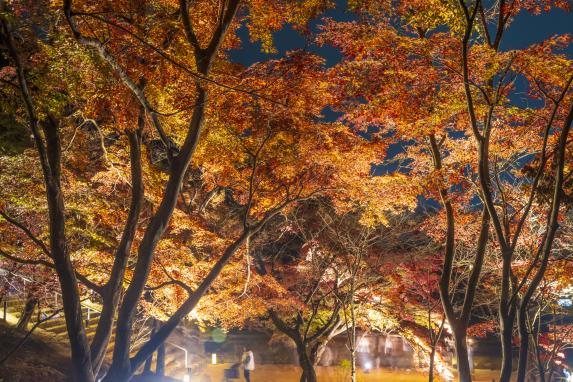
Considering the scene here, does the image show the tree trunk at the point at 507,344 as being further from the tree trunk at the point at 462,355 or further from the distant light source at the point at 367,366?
the distant light source at the point at 367,366

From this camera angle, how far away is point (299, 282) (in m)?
17.3

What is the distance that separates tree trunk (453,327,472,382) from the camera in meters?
6.91

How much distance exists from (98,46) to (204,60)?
1695 mm

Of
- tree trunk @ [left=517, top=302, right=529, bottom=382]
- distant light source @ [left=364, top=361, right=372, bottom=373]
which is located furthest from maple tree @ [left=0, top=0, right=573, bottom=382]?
distant light source @ [left=364, top=361, right=372, bottom=373]

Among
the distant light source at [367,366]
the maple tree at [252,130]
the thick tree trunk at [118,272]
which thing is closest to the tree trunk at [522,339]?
the maple tree at [252,130]

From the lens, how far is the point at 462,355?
704 centimetres

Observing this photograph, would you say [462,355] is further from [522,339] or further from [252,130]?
[252,130]

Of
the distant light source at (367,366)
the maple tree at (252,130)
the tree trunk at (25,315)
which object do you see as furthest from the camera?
the distant light source at (367,366)

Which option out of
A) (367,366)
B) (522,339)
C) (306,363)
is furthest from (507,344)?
(367,366)

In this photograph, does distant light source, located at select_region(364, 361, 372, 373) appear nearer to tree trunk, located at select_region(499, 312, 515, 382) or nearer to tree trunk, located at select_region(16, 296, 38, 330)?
tree trunk, located at select_region(16, 296, 38, 330)

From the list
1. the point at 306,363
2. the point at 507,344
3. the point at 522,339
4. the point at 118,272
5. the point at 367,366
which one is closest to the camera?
the point at 507,344

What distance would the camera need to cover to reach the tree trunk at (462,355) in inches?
272

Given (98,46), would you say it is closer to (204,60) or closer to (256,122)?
(204,60)

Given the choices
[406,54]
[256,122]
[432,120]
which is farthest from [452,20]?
[256,122]
